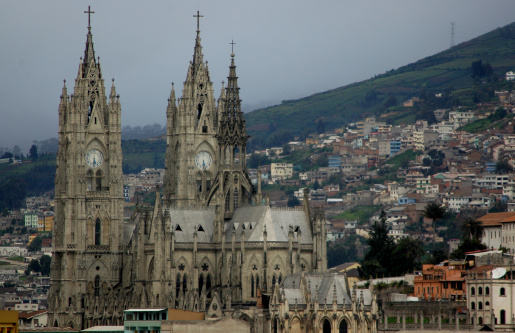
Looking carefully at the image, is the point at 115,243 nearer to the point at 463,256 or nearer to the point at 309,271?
the point at 309,271

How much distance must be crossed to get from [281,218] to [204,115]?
2230cm

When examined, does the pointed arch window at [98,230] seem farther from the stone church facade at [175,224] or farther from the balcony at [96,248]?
the balcony at [96,248]

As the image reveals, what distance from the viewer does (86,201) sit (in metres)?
137

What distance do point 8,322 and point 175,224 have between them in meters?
47.5

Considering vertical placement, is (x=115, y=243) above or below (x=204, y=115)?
below

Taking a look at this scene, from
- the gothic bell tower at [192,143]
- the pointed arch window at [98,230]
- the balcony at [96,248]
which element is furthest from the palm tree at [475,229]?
the pointed arch window at [98,230]

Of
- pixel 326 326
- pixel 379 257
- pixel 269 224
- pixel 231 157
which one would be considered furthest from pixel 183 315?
pixel 379 257

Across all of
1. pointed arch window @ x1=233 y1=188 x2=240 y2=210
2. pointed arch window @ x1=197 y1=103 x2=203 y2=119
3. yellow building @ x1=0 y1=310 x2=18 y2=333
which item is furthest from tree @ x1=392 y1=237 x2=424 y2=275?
yellow building @ x1=0 y1=310 x2=18 y2=333

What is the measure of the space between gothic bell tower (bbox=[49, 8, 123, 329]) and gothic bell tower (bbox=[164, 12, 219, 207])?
594cm

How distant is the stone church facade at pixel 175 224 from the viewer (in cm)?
11975

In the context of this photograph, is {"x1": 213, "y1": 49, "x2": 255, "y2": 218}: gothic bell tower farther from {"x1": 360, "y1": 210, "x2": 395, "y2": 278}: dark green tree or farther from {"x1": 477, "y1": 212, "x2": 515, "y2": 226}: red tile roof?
{"x1": 477, "y1": 212, "x2": 515, "y2": 226}: red tile roof

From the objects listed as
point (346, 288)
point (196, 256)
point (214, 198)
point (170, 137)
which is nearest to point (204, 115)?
point (170, 137)

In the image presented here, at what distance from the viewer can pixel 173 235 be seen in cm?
12169

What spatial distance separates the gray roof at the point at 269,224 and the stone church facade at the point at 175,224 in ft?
0.35
